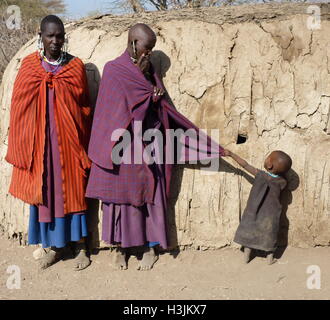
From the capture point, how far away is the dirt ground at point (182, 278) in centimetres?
347

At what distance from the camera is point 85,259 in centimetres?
389

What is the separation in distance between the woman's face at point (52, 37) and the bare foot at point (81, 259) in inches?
66.7

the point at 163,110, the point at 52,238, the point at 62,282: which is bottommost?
the point at 62,282

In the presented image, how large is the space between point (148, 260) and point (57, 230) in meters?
0.83

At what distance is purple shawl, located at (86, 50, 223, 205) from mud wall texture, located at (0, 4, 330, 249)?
0.40 m

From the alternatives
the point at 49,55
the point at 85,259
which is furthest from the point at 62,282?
the point at 49,55

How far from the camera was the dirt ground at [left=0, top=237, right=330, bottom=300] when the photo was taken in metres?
3.47

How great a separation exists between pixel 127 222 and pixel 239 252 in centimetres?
109

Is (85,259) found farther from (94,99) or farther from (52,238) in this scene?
(94,99)

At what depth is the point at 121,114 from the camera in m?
3.47

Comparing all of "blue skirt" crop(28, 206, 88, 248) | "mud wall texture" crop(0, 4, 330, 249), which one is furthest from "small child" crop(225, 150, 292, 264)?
"blue skirt" crop(28, 206, 88, 248)

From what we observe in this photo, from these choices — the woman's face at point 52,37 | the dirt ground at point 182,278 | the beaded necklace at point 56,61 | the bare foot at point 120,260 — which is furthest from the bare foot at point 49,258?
the woman's face at point 52,37

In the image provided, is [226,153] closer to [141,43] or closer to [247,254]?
[247,254]

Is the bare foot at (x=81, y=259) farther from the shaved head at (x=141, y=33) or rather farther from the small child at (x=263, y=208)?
the shaved head at (x=141, y=33)
